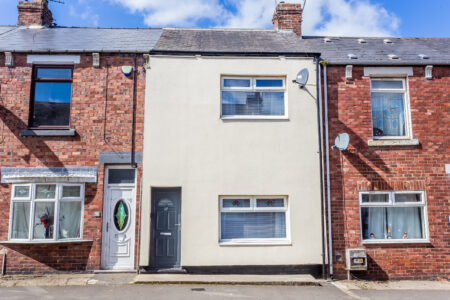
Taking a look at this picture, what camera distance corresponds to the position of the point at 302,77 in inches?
352

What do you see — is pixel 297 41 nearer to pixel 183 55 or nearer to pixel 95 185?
pixel 183 55

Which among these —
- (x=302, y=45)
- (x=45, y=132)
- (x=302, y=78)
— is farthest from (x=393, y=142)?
(x=45, y=132)

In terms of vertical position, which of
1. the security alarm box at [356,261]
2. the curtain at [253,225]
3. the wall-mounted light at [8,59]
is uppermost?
the wall-mounted light at [8,59]

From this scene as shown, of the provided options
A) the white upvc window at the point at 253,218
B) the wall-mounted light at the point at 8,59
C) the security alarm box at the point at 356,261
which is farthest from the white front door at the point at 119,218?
the security alarm box at the point at 356,261

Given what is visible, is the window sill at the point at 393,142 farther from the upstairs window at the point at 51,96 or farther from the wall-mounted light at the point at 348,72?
the upstairs window at the point at 51,96

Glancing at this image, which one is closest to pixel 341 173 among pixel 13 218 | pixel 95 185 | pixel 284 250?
pixel 284 250

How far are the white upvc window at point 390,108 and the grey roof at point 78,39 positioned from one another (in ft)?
20.4

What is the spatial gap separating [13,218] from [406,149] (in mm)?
9895

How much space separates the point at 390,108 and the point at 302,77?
8.58 feet

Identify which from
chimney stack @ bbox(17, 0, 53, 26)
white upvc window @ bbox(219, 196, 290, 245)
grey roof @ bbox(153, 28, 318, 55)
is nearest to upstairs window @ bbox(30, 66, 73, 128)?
grey roof @ bbox(153, 28, 318, 55)

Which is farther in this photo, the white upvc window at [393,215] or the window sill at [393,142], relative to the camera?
the window sill at [393,142]

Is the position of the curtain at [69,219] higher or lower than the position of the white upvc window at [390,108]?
lower

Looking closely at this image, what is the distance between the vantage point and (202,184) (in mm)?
8648

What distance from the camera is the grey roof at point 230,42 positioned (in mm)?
9297
